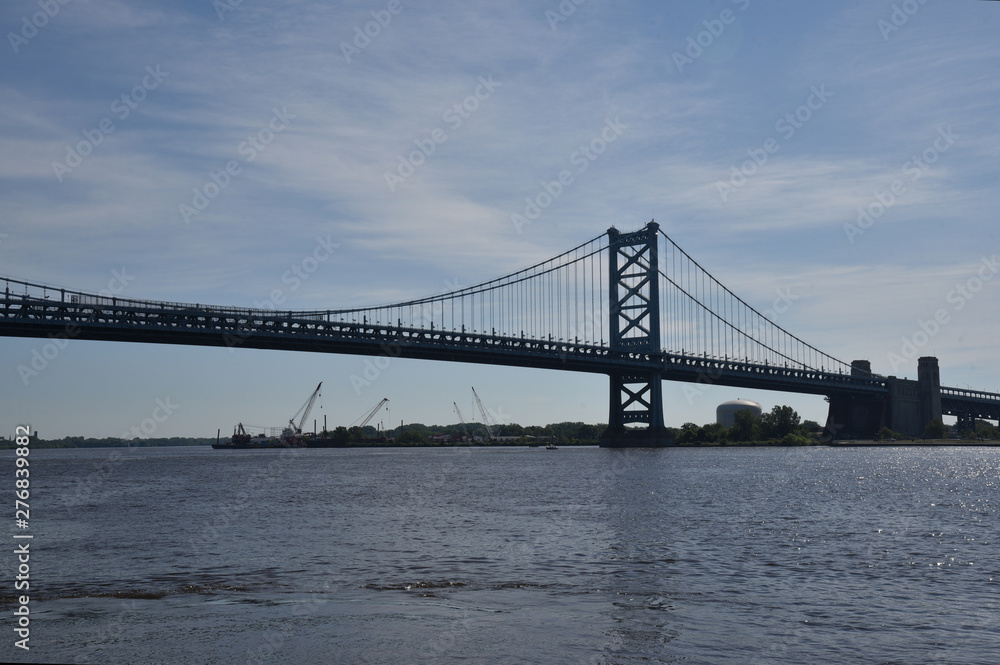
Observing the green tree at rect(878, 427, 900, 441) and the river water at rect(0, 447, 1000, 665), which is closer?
the river water at rect(0, 447, 1000, 665)

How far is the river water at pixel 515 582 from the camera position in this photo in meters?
14.4

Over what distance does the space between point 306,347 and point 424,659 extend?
8090 cm

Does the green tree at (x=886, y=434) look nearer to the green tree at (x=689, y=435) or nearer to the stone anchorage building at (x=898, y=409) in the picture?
the stone anchorage building at (x=898, y=409)

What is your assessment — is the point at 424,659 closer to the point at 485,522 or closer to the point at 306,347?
the point at 485,522

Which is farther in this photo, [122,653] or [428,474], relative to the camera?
[428,474]

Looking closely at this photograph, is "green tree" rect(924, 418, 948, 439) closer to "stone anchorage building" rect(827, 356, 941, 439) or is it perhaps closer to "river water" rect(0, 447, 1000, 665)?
"stone anchorage building" rect(827, 356, 941, 439)

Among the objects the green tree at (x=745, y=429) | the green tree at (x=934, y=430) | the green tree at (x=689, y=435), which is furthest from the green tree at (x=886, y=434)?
the green tree at (x=689, y=435)

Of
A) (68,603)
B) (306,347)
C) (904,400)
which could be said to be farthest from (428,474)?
(904,400)

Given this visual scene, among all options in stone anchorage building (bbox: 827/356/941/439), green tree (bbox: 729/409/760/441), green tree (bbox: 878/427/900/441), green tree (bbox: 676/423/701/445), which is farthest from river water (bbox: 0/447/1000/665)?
stone anchorage building (bbox: 827/356/941/439)

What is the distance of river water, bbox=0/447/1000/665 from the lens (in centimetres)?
1438

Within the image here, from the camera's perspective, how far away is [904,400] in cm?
15338

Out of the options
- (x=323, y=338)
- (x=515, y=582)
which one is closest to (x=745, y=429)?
(x=323, y=338)

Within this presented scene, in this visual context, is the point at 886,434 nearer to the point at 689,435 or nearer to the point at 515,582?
the point at 689,435

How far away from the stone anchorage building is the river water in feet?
393
